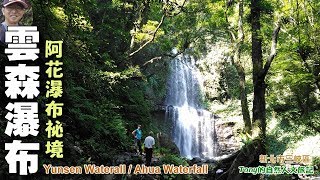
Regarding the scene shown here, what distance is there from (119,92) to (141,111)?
1.98 meters

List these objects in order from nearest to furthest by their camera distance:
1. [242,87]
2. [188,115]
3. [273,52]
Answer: [273,52] < [242,87] < [188,115]

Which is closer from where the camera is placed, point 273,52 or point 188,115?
point 273,52

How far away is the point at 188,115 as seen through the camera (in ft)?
80.2

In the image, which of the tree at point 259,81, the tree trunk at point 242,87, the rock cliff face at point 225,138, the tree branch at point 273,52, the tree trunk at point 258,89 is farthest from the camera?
the rock cliff face at point 225,138

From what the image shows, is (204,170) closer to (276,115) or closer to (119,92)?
(119,92)

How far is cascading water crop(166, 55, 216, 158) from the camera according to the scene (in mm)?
22964

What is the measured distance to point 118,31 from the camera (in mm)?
16141

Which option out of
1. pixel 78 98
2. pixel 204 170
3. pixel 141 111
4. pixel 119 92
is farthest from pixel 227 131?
pixel 78 98

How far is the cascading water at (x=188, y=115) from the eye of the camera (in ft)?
75.3

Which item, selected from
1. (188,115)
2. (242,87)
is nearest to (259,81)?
(242,87)

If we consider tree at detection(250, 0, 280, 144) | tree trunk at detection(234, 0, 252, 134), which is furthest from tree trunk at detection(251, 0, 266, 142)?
tree trunk at detection(234, 0, 252, 134)

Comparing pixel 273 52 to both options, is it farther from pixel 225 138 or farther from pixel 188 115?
pixel 188 115

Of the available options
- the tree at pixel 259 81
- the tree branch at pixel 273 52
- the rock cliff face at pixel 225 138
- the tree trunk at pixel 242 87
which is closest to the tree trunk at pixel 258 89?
the tree at pixel 259 81

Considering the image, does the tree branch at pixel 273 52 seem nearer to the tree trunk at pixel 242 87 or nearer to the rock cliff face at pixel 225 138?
the tree trunk at pixel 242 87
